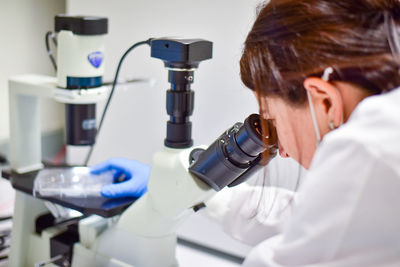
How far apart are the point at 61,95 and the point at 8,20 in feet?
2.48

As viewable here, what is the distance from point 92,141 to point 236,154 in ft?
1.44

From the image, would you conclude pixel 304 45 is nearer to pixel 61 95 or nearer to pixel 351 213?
→ pixel 351 213

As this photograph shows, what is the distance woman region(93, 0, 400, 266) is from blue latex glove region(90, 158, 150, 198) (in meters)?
0.44

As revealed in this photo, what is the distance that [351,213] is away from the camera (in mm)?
506

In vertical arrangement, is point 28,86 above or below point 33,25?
below

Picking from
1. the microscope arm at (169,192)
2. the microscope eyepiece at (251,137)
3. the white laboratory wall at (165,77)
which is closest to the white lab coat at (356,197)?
the microscope eyepiece at (251,137)

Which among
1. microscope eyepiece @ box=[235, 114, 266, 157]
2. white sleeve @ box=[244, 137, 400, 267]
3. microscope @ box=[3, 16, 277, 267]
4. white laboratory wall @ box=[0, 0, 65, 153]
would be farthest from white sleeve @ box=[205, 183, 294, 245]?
white laboratory wall @ box=[0, 0, 65, 153]

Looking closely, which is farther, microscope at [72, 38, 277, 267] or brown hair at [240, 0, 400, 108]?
microscope at [72, 38, 277, 267]

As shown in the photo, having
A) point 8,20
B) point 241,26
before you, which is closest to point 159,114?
point 241,26

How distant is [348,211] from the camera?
0.51 metres

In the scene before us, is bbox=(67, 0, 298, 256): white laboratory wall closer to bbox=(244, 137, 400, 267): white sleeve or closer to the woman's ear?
the woman's ear

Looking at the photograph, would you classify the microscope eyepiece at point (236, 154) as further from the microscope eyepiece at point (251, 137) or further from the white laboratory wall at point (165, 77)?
the white laboratory wall at point (165, 77)

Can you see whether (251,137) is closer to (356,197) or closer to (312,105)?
(312,105)

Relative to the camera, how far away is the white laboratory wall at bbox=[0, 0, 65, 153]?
164 centimetres
